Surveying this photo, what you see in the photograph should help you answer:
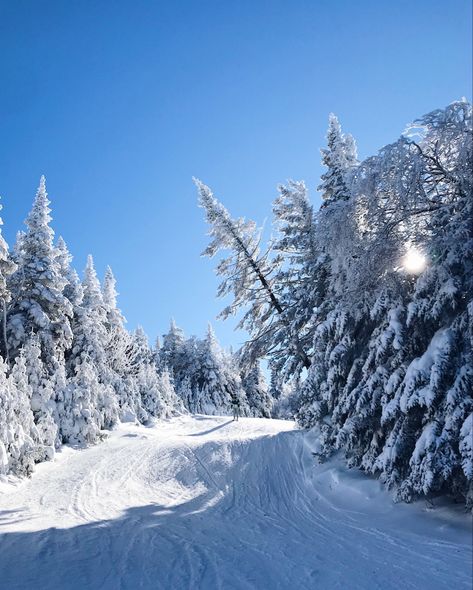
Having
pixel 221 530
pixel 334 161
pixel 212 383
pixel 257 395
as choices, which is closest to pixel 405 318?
pixel 221 530

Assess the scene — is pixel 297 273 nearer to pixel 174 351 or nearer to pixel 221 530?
pixel 221 530

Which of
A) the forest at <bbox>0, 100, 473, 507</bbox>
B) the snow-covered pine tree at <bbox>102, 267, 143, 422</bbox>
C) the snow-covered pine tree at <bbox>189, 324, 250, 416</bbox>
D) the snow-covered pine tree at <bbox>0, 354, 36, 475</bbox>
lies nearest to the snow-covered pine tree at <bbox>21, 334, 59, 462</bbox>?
the forest at <bbox>0, 100, 473, 507</bbox>

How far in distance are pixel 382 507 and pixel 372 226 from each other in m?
6.21

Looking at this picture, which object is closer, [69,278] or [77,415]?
[77,415]

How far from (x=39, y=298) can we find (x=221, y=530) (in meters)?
18.5

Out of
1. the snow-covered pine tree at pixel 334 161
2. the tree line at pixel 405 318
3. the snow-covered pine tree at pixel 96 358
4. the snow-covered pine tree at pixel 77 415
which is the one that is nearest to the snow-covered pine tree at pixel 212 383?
the snow-covered pine tree at pixel 96 358

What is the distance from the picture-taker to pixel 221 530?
8688mm

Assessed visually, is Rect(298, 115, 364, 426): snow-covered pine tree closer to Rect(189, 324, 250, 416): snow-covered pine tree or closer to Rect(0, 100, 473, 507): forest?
Rect(0, 100, 473, 507): forest

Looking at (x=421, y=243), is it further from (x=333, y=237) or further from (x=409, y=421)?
(x=409, y=421)

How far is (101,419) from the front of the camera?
2078 centimetres

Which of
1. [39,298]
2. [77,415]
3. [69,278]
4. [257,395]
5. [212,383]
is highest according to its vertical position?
[69,278]

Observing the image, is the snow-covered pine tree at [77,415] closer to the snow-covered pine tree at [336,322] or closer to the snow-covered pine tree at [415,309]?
the snow-covered pine tree at [336,322]

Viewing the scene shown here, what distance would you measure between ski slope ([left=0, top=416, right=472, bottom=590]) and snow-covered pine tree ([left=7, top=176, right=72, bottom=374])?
8.93m

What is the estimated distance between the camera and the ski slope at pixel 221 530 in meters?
6.09
